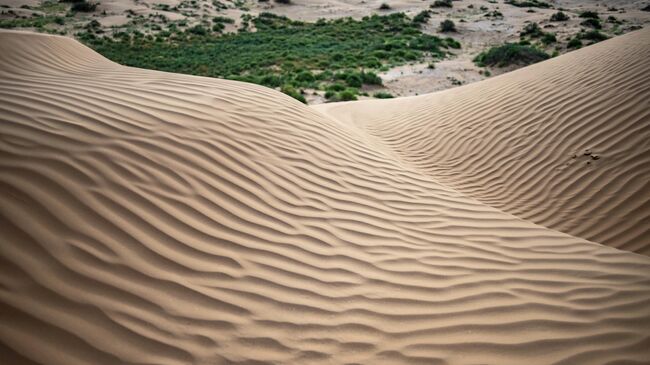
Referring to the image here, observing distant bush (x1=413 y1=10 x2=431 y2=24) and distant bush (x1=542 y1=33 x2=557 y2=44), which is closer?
distant bush (x1=542 y1=33 x2=557 y2=44)

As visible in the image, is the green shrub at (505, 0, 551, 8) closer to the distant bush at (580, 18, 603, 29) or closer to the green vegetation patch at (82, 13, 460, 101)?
the distant bush at (580, 18, 603, 29)

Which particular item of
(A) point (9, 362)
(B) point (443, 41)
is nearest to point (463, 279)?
(A) point (9, 362)

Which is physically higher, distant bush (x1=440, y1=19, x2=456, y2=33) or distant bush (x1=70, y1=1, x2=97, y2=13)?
distant bush (x1=440, y1=19, x2=456, y2=33)

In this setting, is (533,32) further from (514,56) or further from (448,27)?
(514,56)

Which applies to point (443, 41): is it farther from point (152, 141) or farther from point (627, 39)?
point (152, 141)

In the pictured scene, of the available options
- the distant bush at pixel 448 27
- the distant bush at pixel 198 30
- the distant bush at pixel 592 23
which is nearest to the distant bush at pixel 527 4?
the distant bush at pixel 592 23

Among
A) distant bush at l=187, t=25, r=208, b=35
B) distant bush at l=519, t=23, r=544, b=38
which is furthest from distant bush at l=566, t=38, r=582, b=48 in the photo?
distant bush at l=187, t=25, r=208, b=35

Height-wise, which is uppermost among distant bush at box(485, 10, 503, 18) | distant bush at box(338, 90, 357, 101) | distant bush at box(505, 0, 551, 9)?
distant bush at box(505, 0, 551, 9)

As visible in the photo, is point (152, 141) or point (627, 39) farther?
point (627, 39)
